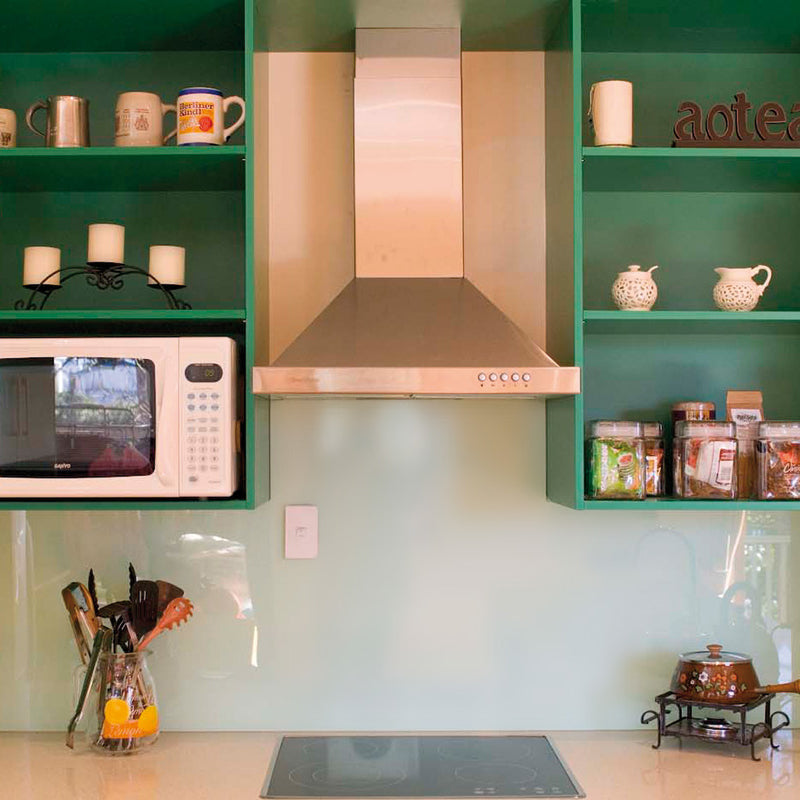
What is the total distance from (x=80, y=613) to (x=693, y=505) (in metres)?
1.31

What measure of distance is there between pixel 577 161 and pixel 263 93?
75 centimetres

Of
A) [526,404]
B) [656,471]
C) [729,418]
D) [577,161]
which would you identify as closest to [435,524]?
[526,404]

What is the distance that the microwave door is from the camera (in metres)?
2.01

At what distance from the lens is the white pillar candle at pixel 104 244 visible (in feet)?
7.05

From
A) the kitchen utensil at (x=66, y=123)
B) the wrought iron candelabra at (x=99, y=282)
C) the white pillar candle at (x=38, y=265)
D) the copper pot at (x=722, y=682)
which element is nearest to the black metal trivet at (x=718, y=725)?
the copper pot at (x=722, y=682)

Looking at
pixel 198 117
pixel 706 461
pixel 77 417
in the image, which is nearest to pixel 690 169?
pixel 706 461

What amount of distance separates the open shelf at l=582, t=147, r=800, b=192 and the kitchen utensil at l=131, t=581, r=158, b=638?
1294 millimetres

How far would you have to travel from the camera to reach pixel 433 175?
224 centimetres

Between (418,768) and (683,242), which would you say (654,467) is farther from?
(418,768)

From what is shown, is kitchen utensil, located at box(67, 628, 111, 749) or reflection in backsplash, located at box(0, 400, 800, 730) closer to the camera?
kitchen utensil, located at box(67, 628, 111, 749)

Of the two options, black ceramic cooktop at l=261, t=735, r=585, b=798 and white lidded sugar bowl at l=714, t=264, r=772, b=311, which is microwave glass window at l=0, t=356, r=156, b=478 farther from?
white lidded sugar bowl at l=714, t=264, r=772, b=311

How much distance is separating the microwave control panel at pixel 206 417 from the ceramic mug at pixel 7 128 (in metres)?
0.64

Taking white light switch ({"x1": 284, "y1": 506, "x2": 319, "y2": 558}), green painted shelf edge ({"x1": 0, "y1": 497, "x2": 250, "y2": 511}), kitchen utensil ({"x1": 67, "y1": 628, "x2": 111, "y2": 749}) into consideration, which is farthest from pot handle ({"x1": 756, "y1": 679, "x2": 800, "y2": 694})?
kitchen utensil ({"x1": 67, "y1": 628, "x2": 111, "y2": 749})

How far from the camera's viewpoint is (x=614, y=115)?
2.15 metres
